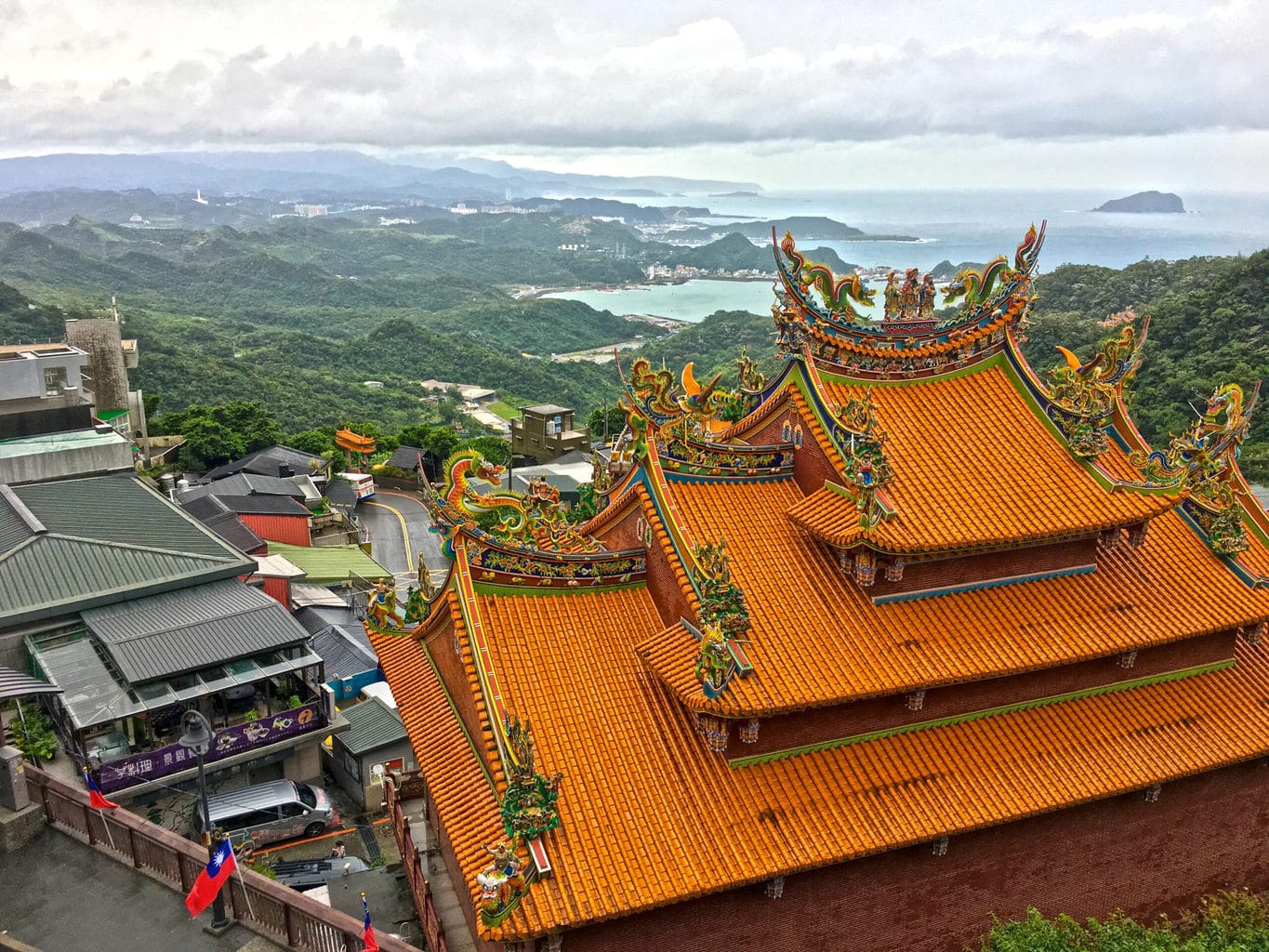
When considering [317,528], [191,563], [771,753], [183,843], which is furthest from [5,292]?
[771,753]

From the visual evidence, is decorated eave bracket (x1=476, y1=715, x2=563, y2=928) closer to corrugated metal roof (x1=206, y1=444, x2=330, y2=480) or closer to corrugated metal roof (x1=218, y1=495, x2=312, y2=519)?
corrugated metal roof (x1=218, y1=495, x2=312, y2=519)

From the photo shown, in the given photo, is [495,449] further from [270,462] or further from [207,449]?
[207,449]

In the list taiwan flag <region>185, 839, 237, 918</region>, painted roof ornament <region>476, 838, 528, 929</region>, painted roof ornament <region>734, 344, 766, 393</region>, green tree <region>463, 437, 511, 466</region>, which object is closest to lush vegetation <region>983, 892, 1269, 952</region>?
painted roof ornament <region>476, 838, 528, 929</region>

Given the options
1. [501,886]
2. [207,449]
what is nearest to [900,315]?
[501,886]

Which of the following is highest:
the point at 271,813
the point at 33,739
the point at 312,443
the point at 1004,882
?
the point at 1004,882

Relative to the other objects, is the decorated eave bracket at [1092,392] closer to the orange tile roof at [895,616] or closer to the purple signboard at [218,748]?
the orange tile roof at [895,616]

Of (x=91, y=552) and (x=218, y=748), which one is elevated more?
(x=91, y=552)
